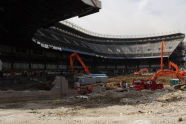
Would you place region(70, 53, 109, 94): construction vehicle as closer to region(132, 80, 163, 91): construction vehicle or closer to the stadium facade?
region(132, 80, 163, 91): construction vehicle

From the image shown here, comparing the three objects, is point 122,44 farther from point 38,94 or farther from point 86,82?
point 38,94

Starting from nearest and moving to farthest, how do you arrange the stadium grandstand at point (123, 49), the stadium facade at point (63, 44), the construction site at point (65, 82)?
the construction site at point (65, 82) → the stadium facade at point (63, 44) → the stadium grandstand at point (123, 49)

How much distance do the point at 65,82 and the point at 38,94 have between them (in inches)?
167

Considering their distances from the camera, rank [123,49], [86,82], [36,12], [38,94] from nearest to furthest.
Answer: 1. [38,94]
2. [36,12]
3. [86,82]
4. [123,49]

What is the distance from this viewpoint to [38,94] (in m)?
23.8

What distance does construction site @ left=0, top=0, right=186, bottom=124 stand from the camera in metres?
14.5

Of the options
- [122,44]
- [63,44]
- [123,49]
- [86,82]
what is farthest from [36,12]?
[122,44]

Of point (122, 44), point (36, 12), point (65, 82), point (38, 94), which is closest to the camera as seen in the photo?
point (38, 94)

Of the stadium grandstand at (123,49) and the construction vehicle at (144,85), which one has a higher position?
the stadium grandstand at (123,49)

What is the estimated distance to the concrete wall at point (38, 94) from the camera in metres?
21.3

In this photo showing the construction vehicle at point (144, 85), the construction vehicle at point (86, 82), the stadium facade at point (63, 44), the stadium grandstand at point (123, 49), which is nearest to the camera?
the stadium facade at point (63, 44)

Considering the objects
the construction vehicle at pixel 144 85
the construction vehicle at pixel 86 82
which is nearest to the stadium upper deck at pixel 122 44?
the construction vehicle at pixel 86 82

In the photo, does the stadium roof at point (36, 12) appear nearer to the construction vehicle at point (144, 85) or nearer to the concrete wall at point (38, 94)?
the concrete wall at point (38, 94)

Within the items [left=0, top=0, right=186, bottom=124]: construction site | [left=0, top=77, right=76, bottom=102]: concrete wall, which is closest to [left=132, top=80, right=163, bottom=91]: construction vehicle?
[left=0, top=0, right=186, bottom=124]: construction site
